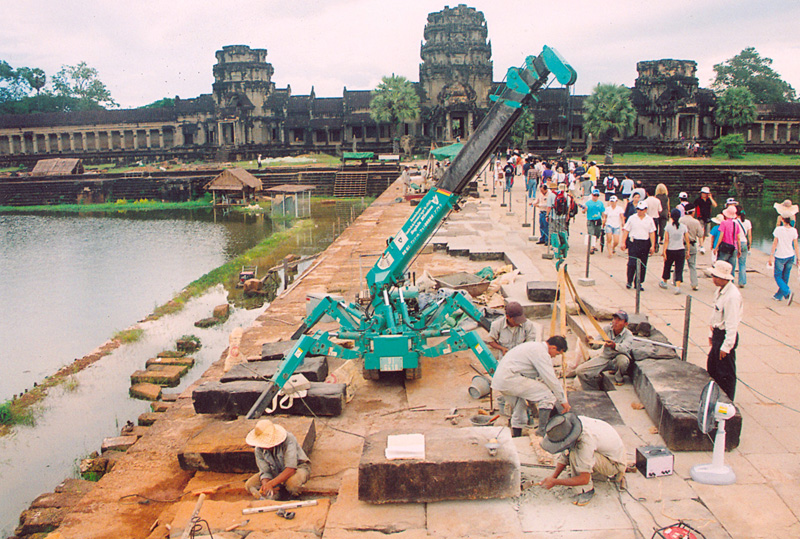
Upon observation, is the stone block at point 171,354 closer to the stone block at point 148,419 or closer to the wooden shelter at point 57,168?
the stone block at point 148,419

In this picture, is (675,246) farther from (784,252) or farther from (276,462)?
(276,462)

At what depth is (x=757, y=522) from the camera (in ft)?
16.1

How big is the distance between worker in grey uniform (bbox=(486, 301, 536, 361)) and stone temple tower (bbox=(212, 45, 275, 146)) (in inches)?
2357

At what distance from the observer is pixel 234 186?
1634 inches

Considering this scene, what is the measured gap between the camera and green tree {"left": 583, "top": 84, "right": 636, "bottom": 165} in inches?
2013

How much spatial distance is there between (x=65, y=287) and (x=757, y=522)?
67.5 feet

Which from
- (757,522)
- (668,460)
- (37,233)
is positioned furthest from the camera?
(37,233)

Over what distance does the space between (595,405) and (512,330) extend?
1.37 metres

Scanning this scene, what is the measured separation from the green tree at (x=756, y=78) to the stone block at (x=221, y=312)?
8220 centimetres

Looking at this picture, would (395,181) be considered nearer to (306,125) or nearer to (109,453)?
(306,125)

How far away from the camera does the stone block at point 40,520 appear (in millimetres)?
7203

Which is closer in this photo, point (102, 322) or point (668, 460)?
point (668, 460)

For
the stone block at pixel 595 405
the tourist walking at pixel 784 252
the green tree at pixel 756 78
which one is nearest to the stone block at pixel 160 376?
the stone block at pixel 595 405

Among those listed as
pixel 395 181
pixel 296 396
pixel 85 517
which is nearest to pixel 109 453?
pixel 85 517
